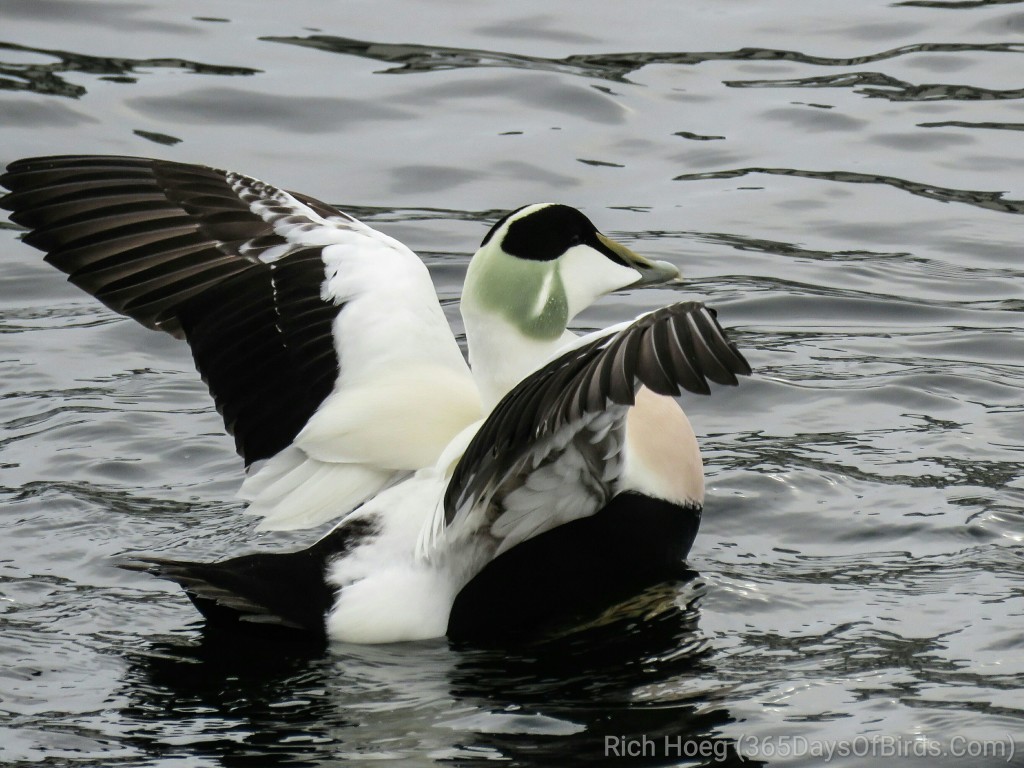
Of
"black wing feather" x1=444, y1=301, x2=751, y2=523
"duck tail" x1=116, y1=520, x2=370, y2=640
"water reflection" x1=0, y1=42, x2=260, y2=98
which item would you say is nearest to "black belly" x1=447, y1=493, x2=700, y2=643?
"duck tail" x1=116, y1=520, x2=370, y2=640

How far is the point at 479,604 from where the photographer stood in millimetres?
3639

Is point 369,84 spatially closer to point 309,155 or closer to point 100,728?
point 309,155

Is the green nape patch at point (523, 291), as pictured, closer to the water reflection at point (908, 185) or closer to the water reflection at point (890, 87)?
the water reflection at point (908, 185)

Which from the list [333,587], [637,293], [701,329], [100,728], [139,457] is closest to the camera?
[701,329]

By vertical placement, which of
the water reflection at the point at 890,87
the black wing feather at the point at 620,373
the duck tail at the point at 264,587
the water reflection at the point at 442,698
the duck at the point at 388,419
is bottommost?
the water reflection at the point at 442,698

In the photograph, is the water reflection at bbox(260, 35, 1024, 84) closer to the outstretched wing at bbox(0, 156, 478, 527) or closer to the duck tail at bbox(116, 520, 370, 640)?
the outstretched wing at bbox(0, 156, 478, 527)

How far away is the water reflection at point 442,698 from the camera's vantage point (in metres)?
3.12

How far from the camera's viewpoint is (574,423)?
306cm

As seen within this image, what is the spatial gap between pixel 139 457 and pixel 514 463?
183cm

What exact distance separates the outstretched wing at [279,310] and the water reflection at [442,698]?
42cm

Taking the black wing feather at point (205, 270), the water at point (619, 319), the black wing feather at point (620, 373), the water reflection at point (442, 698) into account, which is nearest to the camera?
the black wing feather at point (620, 373)

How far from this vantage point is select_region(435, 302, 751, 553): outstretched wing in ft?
8.96

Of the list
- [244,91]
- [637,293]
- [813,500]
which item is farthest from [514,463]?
[244,91]

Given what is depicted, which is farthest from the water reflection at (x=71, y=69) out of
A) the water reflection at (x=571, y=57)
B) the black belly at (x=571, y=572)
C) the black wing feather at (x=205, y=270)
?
the black belly at (x=571, y=572)
